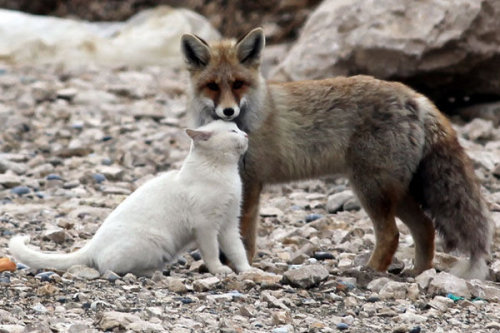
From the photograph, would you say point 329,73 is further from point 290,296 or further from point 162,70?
point 290,296

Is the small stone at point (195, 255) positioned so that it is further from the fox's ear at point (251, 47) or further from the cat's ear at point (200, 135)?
the fox's ear at point (251, 47)

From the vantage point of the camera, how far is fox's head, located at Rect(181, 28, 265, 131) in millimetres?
7043

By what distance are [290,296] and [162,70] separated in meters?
9.65

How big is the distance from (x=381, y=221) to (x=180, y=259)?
5.16ft

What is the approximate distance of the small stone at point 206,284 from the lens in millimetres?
5648

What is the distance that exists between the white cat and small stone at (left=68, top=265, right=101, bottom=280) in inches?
3.1

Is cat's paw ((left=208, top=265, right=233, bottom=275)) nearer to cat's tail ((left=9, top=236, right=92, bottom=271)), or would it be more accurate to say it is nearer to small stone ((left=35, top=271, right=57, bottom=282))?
cat's tail ((left=9, top=236, right=92, bottom=271))

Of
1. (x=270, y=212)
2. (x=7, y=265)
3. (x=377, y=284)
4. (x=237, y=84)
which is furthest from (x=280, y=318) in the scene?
(x=270, y=212)

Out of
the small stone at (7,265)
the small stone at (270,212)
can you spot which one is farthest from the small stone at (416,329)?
the small stone at (270,212)

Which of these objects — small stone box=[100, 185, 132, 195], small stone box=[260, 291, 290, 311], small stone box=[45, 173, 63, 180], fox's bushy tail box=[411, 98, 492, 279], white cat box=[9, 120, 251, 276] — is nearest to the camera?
small stone box=[260, 291, 290, 311]

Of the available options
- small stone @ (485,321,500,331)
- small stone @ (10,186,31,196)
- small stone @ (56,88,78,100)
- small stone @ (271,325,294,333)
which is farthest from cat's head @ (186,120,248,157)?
small stone @ (56,88,78,100)

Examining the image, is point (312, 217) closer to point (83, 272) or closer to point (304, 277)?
point (304, 277)

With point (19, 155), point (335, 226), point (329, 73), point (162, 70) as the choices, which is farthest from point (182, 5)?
point (335, 226)

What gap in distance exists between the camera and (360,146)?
692 centimetres
